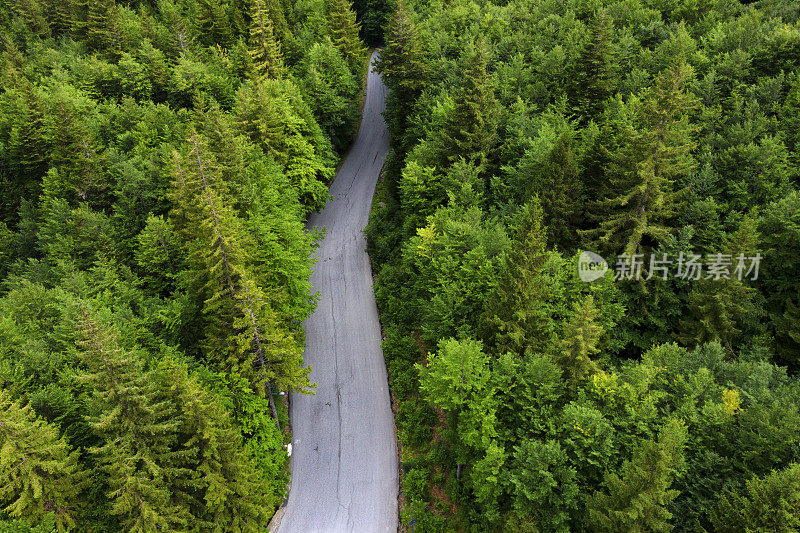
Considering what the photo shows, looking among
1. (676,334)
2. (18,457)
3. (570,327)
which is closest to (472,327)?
(570,327)

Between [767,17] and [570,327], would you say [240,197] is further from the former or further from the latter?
[767,17]

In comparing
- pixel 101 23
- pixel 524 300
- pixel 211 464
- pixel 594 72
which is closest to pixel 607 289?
pixel 524 300

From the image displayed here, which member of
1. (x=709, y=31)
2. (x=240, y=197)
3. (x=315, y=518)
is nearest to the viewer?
(x=315, y=518)

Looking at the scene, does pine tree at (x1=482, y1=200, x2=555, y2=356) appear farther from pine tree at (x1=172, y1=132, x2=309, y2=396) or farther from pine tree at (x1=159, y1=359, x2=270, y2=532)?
pine tree at (x1=159, y1=359, x2=270, y2=532)

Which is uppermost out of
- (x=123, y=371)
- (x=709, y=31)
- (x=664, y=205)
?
(x=709, y=31)

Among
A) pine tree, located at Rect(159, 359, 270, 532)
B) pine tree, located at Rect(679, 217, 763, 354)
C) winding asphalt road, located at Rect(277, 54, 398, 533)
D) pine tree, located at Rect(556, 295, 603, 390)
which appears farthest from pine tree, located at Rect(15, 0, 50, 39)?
pine tree, located at Rect(679, 217, 763, 354)

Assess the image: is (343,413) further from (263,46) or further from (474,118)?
(263,46)
